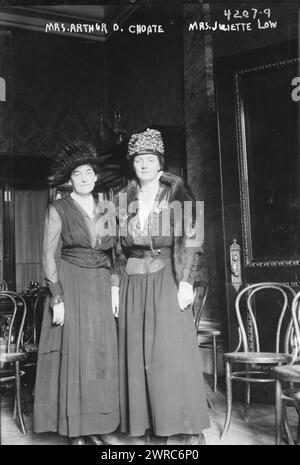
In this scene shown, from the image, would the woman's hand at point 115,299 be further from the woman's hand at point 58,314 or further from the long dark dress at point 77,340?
the woman's hand at point 58,314

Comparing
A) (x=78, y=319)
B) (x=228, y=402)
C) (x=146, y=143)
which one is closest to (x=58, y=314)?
(x=78, y=319)

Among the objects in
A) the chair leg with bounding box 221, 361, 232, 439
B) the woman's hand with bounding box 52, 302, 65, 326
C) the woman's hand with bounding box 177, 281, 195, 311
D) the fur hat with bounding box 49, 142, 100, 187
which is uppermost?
the fur hat with bounding box 49, 142, 100, 187

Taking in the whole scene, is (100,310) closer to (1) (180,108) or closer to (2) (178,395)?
(2) (178,395)

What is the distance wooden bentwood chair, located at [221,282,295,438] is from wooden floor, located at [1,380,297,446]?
0.09 meters

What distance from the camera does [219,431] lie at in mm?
3043

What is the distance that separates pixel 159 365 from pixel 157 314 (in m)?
0.26

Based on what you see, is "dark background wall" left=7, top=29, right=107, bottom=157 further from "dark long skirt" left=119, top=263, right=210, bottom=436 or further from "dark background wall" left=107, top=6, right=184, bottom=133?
"dark long skirt" left=119, top=263, right=210, bottom=436

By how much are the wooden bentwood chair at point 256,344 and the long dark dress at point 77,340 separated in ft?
2.56

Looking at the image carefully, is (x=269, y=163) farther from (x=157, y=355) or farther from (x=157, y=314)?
(x=157, y=355)

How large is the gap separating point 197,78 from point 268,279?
2262 millimetres

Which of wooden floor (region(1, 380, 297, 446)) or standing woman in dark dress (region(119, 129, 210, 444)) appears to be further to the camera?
wooden floor (region(1, 380, 297, 446))

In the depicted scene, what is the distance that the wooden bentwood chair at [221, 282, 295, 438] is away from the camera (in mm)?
3016

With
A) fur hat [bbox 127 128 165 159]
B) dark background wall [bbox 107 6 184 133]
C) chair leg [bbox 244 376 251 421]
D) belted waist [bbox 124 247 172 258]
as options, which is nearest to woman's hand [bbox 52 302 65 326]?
belted waist [bbox 124 247 172 258]
